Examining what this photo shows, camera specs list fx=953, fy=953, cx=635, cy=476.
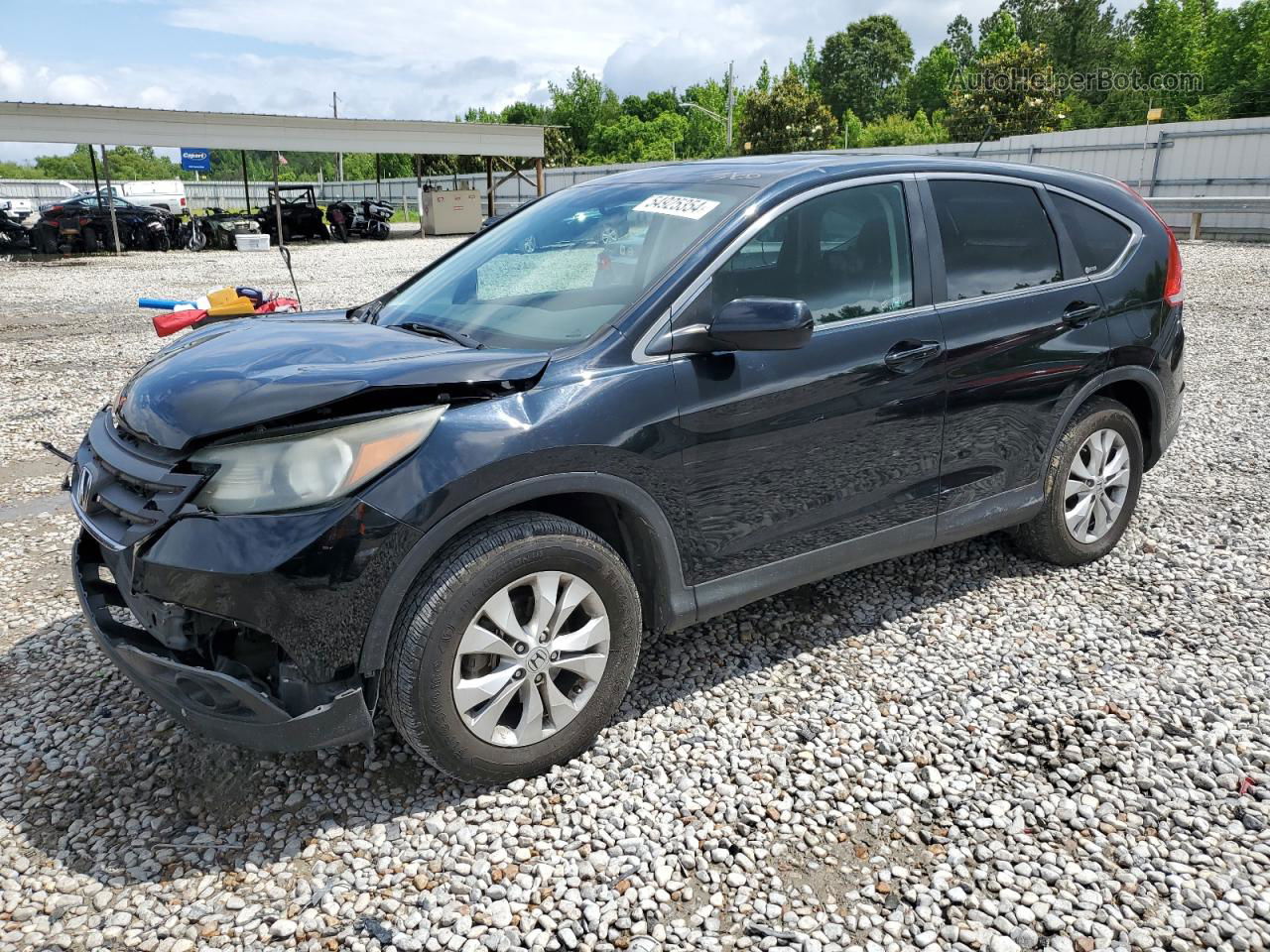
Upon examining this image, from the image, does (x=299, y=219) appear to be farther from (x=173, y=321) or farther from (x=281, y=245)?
(x=281, y=245)

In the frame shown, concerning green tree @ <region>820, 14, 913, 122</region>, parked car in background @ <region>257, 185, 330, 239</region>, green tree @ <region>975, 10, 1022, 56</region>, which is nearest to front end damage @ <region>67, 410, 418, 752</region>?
parked car in background @ <region>257, 185, 330, 239</region>

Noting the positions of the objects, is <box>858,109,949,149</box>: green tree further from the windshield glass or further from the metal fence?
the windshield glass

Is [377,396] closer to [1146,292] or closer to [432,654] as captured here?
[432,654]

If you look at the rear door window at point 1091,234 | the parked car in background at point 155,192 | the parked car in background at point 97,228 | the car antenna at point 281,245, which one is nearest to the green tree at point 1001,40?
the parked car in background at point 155,192

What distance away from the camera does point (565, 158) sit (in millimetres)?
75000

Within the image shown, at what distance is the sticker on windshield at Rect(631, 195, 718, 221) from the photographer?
10.8ft

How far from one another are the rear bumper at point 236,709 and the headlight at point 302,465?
0.46 metres

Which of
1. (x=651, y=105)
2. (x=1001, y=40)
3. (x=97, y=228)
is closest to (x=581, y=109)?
(x=651, y=105)

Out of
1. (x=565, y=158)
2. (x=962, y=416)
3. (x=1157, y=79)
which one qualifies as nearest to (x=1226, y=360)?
(x=962, y=416)

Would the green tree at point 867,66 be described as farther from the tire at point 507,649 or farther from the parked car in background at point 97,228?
the tire at point 507,649

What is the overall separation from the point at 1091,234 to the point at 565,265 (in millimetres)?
2374

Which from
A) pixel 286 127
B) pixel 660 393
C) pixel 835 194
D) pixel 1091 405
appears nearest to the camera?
pixel 660 393

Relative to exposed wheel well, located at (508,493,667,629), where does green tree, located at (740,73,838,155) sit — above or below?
above

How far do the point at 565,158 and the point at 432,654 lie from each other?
76.9m
